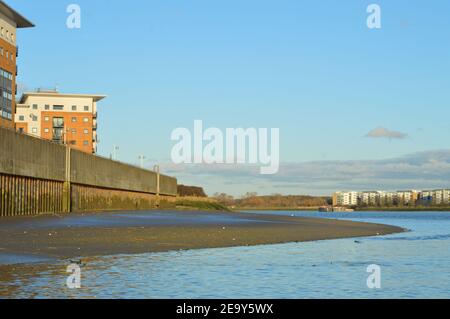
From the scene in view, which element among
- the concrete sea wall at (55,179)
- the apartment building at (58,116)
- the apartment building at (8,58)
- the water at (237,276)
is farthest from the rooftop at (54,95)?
the water at (237,276)

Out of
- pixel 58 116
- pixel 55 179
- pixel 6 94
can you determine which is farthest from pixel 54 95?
pixel 55 179

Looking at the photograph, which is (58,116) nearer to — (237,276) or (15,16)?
(15,16)

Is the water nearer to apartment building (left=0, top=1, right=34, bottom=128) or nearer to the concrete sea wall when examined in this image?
the concrete sea wall

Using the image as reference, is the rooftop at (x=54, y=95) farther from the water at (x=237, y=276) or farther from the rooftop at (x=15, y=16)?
the water at (x=237, y=276)

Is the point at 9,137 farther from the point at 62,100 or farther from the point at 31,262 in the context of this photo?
the point at 62,100

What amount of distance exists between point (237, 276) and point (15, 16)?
10275cm

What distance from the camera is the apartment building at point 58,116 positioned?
17038cm

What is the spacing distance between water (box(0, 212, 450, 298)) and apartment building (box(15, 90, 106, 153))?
492 feet

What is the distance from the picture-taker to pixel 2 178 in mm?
46344

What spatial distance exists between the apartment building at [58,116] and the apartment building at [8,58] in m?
53.0

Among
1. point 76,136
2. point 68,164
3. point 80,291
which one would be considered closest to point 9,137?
point 68,164

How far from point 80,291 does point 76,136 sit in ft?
535

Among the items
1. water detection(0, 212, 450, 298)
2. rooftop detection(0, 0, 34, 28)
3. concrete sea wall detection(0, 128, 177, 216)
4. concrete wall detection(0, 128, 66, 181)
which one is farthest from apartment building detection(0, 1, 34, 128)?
water detection(0, 212, 450, 298)
